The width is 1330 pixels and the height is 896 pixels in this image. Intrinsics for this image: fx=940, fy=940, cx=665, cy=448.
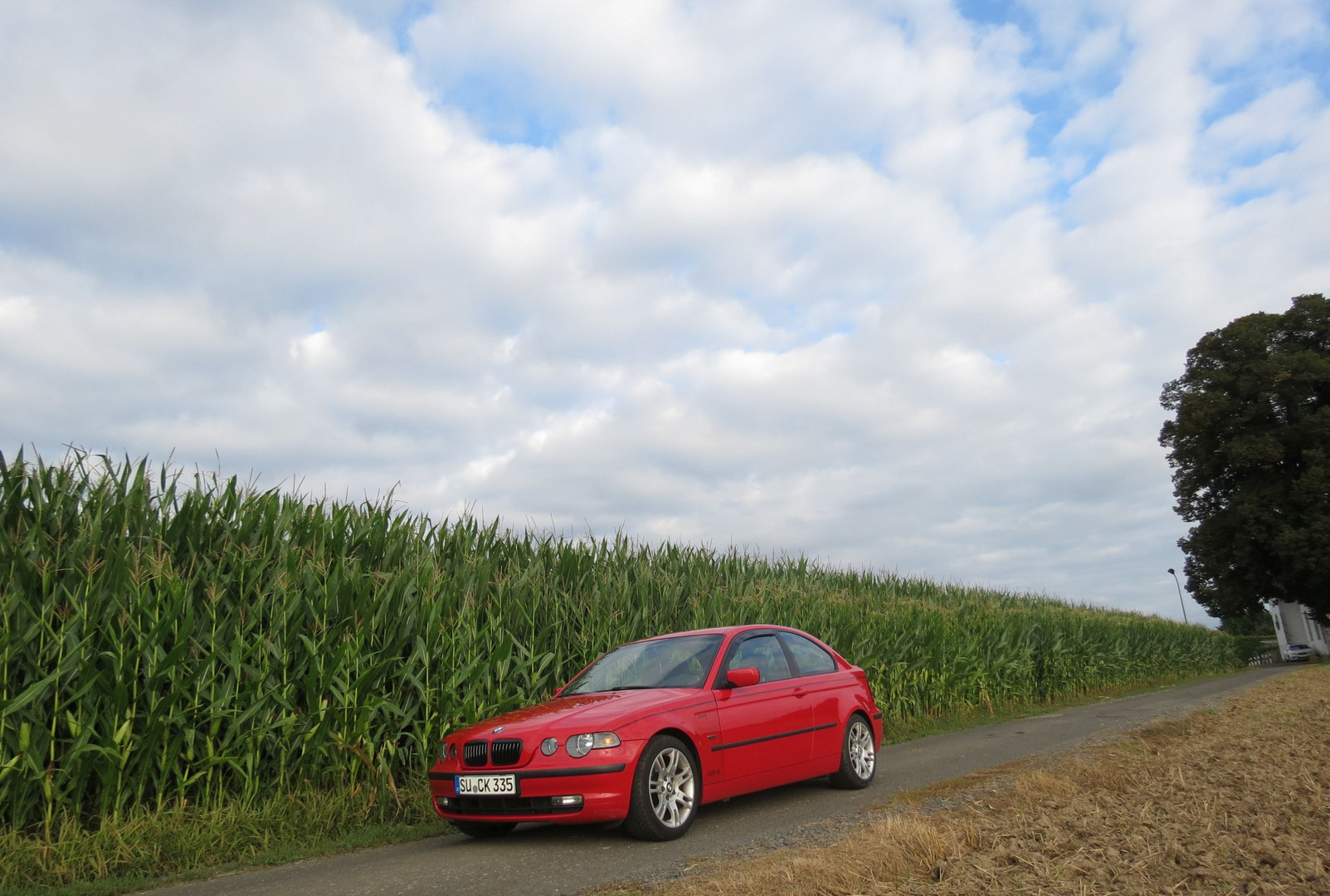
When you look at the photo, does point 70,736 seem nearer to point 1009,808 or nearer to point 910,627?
point 1009,808

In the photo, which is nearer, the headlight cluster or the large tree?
the headlight cluster

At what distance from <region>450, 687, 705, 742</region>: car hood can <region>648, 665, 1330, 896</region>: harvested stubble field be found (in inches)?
Answer: 59.8

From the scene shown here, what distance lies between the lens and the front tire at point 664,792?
6586 mm

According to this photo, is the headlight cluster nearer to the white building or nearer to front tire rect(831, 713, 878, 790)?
front tire rect(831, 713, 878, 790)

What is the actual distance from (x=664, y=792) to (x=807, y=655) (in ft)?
Answer: 8.94

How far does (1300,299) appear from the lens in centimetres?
4275

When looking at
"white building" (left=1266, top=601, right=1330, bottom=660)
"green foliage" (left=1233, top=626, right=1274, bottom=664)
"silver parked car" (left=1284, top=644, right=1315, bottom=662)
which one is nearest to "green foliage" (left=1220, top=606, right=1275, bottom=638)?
"green foliage" (left=1233, top=626, right=1274, bottom=664)

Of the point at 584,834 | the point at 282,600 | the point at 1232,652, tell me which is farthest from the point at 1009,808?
the point at 1232,652

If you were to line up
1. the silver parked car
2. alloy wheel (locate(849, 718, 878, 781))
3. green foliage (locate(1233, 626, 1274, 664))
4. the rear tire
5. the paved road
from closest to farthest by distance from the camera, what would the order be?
the paved road
the rear tire
alloy wheel (locate(849, 718, 878, 781))
green foliage (locate(1233, 626, 1274, 664))
the silver parked car

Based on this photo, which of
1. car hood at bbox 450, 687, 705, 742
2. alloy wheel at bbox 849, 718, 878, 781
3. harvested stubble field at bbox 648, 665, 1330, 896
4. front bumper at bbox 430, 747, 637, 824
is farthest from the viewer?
alloy wheel at bbox 849, 718, 878, 781

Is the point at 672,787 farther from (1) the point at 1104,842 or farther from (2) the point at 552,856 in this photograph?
(1) the point at 1104,842

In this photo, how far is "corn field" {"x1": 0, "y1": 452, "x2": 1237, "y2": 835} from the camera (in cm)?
693

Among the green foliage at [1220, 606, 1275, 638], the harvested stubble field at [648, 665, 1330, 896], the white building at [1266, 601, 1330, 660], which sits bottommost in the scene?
the harvested stubble field at [648, 665, 1330, 896]

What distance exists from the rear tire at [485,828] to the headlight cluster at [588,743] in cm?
104
